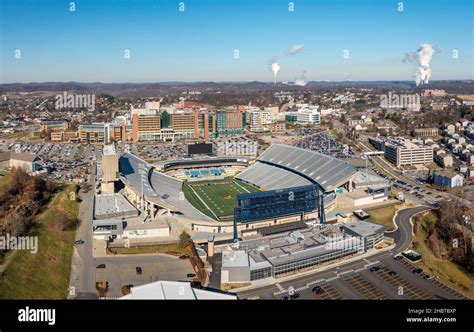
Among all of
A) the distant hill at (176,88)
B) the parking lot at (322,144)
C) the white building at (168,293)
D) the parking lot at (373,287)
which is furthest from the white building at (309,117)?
the distant hill at (176,88)

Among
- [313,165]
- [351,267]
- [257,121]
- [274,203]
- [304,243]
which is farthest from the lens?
[257,121]

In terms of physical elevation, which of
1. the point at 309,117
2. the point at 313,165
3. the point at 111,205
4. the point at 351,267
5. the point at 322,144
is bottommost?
Answer: the point at 351,267

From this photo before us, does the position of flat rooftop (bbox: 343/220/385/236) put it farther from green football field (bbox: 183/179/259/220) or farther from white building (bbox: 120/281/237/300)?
white building (bbox: 120/281/237/300)

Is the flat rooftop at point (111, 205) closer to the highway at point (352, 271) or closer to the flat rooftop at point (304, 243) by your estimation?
the flat rooftop at point (304, 243)

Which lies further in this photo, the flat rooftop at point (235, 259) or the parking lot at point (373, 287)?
the flat rooftop at point (235, 259)

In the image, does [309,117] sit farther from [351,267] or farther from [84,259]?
[84,259]

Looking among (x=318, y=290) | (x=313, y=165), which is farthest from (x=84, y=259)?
(x=313, y=165)

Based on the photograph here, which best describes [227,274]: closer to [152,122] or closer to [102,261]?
[102,261]
